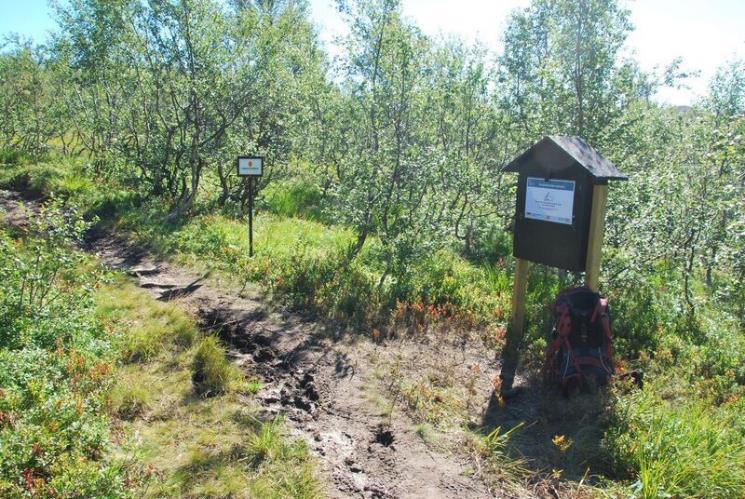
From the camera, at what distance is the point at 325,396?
4.92 metres

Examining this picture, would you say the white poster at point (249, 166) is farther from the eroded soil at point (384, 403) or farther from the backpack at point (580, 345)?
the backpack at point (580, 345)

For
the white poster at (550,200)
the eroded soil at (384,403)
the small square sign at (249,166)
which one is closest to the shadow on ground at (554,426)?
the eroded soil at (384,403)

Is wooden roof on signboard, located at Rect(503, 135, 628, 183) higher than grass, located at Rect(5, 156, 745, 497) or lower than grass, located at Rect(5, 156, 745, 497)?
higher

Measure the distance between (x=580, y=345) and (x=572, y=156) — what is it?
1838 mm

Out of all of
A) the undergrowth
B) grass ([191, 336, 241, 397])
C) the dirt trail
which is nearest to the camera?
the undergrowth

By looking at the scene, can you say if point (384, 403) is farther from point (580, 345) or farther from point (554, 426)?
point (580, 345)

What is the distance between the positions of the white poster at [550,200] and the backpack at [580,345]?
2.76ft

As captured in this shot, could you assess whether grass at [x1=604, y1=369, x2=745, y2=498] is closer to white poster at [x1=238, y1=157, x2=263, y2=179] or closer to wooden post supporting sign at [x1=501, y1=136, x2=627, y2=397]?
wooden post supporting sign at [x1=501, y1=136, x2=627, y2=397]

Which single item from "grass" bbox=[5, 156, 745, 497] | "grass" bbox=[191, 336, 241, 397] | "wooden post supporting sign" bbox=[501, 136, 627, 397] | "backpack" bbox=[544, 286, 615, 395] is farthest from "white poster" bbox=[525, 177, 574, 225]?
"grass" bbox=[191, 336, 241, 397]

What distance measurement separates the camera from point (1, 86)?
50.3 ft

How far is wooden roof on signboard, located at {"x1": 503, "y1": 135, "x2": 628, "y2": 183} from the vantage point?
5031 millimetres

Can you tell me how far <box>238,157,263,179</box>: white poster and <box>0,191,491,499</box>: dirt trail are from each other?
1909 millimetres

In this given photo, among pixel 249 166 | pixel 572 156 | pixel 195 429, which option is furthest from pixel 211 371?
pixel 249 166

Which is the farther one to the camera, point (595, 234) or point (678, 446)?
point (595, 234)
